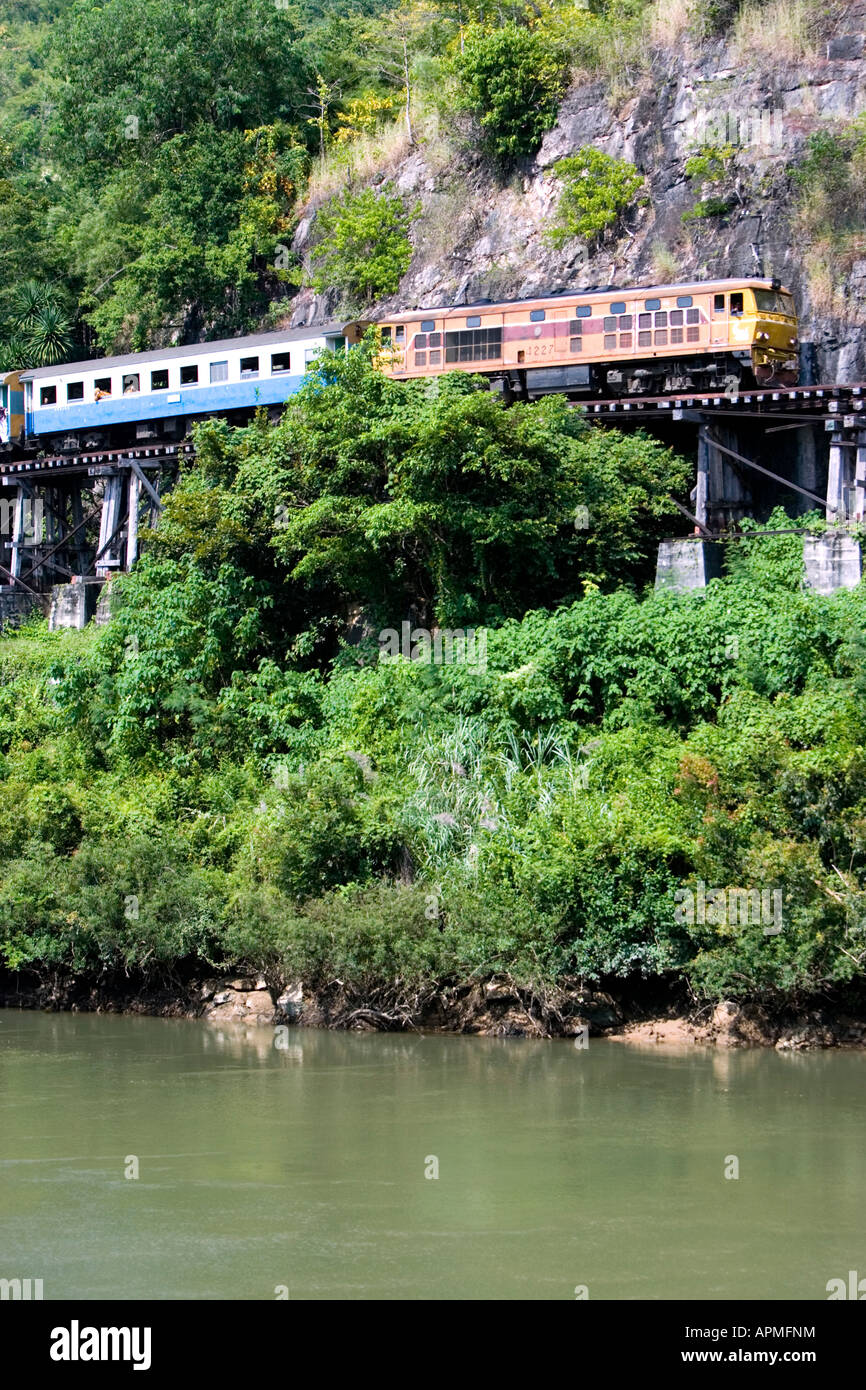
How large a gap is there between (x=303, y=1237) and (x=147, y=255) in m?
35.2

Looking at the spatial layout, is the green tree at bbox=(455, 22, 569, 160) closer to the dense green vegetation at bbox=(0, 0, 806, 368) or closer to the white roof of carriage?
the dense green vegetation at bbox=(0, 0, 806, 368)

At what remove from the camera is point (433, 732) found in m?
22.3

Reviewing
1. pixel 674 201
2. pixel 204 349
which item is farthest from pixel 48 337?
pixel 674 201

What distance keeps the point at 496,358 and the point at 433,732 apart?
11.1 metres

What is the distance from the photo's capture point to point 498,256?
120 ft

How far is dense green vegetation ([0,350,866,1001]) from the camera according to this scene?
60.4 ft

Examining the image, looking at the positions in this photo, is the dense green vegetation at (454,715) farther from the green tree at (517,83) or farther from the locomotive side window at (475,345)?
the locomotive side window at (475,345)

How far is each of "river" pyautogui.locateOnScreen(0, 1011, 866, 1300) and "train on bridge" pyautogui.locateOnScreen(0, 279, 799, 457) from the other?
1388 centimetres

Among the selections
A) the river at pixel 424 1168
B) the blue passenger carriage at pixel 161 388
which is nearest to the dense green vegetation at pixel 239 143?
the blue passenger carriage at pixel 161 388

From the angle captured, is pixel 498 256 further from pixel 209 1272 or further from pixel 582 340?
pixel 209 1272

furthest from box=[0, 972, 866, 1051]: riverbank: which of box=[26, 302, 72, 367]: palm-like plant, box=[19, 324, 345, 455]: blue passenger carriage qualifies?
box=[26, 302, 72, 367]: palm-like plant

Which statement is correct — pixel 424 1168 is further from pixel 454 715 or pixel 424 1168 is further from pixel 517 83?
pixel 517 83

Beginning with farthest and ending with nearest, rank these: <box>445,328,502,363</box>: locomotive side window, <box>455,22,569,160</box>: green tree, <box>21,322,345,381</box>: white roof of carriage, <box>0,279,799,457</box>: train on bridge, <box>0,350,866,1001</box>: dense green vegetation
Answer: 1. <box>455,22,569,160</box>: green tree
2. <box>21,322,345,381</box>: white roof of carriage
3. <box>445,328,502,363</box>: locomotive side window
4. <box>0,279,799,457</box>: train on bridge
5. <box>0,350,866,1001</box>: dense green vegetation

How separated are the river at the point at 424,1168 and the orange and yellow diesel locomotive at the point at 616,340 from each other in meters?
14.7
